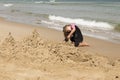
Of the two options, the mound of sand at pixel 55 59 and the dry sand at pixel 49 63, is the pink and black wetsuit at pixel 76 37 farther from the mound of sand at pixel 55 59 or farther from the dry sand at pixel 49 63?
the mound of sand at pixel 55 59

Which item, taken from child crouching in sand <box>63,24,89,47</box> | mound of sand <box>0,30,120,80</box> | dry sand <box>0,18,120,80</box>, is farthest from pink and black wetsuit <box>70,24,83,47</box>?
mound of sand <box>0,30,120,80</box>

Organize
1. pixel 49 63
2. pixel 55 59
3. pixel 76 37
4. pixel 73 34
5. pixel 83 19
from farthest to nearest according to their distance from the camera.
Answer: pixel 83 19 < pixel 76 37 < pixel 73 34 < pixel 55 59 < pixel 49 63

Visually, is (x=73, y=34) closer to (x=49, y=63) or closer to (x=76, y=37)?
(x=76, y=37)

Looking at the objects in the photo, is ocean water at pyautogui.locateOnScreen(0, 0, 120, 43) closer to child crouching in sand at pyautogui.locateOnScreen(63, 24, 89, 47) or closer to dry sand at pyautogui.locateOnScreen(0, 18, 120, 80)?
child crouching in sand at pyautogui.locateOnScreen(63, 24, 89, 47)

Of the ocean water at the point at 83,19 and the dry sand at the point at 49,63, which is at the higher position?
the dry sand at the point at 49,63

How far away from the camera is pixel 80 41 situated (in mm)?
9938

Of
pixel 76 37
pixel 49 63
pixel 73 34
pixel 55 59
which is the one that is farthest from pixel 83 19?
pixel 49 63

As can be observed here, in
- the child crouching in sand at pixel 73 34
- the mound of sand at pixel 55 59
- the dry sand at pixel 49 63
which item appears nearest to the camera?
the dry sand at pixel 49 63

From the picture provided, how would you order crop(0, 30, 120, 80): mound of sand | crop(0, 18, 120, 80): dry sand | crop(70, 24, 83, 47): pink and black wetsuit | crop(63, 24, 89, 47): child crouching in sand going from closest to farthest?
crop(0, 18, 120, 80): dry sand → crop(0, 30, 120, 80): mound of sand → crop(63, 24, 89, 47): child crouching in sand → crop(70, 24, 83, 47): pink and black wetsuit

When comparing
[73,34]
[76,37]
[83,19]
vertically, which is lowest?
[83,19]

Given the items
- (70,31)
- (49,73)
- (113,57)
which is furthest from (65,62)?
(70,31)

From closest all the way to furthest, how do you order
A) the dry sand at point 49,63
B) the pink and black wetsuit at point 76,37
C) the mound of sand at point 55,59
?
the dry sand at point 49,63 < the mound of sand at point 55,59 < the pink and black wetsuit at point 76,37

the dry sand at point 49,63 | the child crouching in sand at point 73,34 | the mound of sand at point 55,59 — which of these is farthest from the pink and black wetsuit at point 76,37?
the mound of sand at point 55,59

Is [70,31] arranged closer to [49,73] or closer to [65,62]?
[65,62]
